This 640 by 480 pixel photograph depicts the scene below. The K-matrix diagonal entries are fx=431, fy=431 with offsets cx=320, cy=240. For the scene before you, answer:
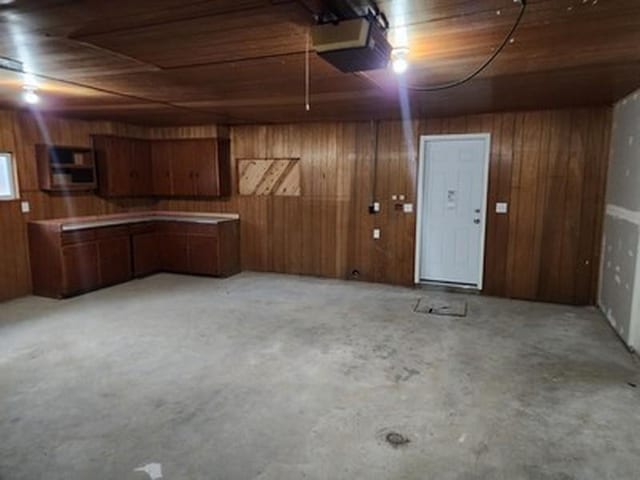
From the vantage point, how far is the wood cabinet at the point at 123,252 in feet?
18.0

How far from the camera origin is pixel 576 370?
3494 mm

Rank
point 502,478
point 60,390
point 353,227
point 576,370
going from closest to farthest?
1. point 502,478
2. point 60,390
3. point 576,370
4. point 353,227

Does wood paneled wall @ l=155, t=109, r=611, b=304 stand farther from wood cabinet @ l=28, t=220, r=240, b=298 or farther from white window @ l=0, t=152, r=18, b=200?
white window @ l=0, t=152, r=18, b=200

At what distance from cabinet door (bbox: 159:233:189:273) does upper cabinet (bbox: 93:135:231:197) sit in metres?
0.81

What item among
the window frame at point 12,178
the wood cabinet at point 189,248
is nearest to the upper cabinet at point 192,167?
the wood cabinet at point 189,248

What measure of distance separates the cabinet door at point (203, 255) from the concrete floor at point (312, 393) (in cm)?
157

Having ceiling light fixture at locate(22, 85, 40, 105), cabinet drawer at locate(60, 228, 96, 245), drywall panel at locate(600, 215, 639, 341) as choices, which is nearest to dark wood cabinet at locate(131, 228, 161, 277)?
cabinet drawer at locate(60, 228, 96, 245)

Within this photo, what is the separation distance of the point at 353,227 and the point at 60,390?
4.28 metres

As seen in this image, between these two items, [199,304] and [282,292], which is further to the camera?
[282,292]

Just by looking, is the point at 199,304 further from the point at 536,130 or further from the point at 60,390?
the point at 536,130

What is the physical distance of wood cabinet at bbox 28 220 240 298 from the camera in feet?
18.0

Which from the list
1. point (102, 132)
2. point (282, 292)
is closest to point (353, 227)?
point (282, 292)

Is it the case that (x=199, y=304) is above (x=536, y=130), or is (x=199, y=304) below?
below

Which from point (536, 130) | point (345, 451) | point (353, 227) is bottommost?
point (345, 451)
